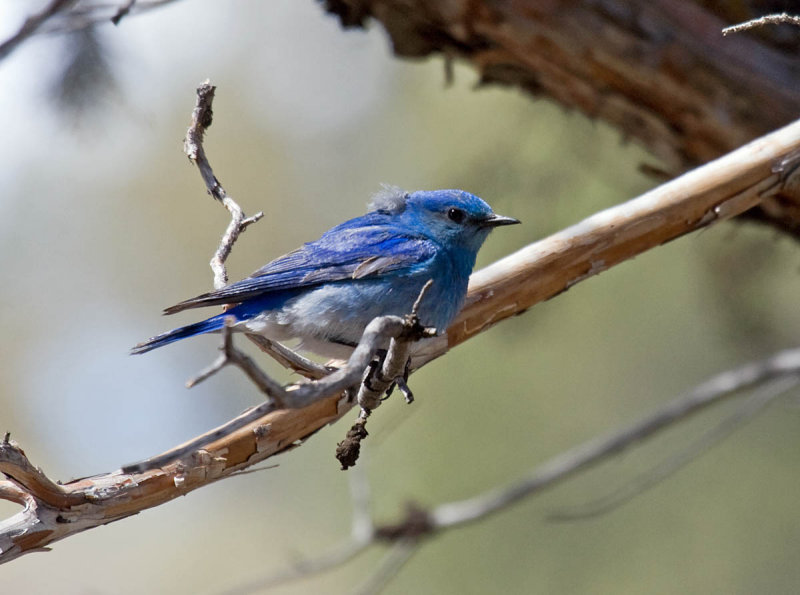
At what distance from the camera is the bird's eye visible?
3.43m

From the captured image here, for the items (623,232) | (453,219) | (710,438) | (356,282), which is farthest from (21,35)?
(710,438)

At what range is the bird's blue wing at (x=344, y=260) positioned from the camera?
123 inches

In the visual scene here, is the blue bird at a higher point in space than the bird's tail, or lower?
lower

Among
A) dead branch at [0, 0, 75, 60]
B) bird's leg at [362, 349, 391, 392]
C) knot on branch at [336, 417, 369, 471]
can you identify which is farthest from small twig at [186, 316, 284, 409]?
dead branch at [0, 0, 75, 60]

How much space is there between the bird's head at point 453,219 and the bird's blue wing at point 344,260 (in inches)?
3.7

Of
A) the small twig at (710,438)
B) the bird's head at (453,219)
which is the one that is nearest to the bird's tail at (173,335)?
the bird's head at (453,219)

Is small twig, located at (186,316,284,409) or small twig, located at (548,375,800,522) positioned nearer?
small twig, located at (186,316,284,409)

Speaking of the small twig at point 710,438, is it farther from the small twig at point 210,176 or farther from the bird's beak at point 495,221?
the small twig at point 210,176

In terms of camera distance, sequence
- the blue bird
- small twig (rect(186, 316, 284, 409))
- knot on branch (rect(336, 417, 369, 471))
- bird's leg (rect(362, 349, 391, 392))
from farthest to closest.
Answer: the blue bird
bird's leg (rect(362, 349, 391, 392))
knot on branch (rect(336, 417, 369, 471))
small twig (rect(186, 316, 284, 409))

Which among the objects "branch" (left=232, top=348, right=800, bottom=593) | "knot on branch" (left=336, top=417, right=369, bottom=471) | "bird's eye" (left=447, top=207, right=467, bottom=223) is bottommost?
"branch" (left=232, top=348, right=800, bottom=593)

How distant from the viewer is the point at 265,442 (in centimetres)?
265

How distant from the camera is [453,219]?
11.3 ft

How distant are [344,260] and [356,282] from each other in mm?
136

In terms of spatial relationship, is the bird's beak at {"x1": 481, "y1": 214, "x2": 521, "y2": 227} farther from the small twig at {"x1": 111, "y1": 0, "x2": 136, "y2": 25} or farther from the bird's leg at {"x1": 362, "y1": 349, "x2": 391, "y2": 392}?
the small twig at {"x1": 111, "y1": 0, "x2": 136, "y2": 25}
